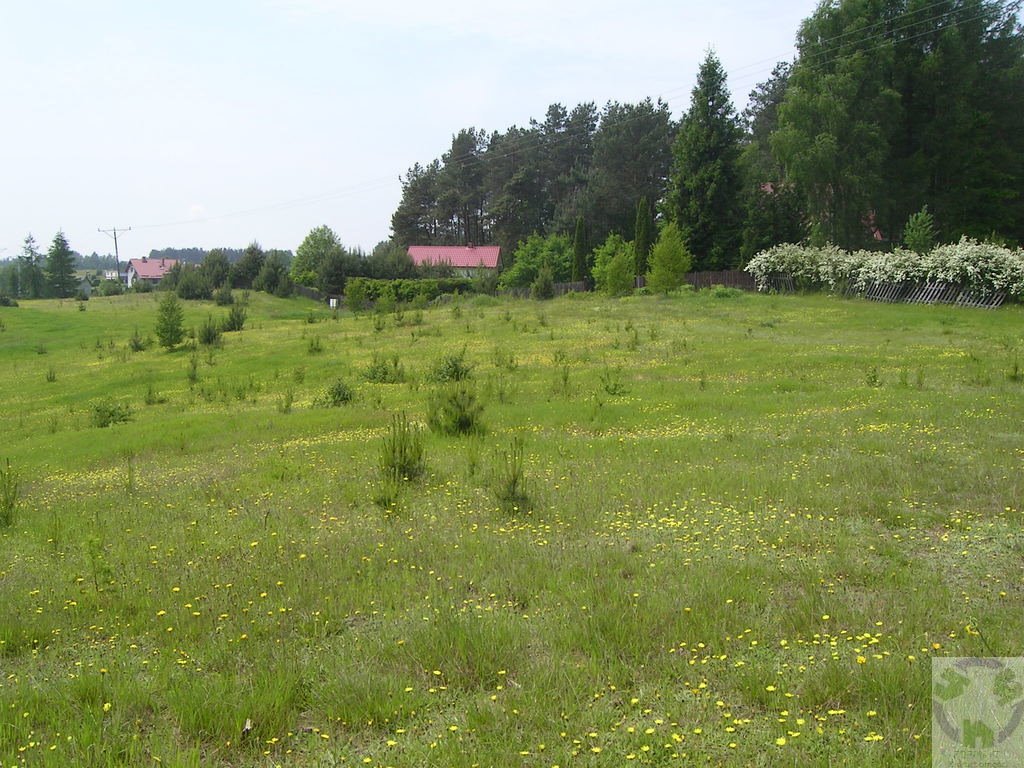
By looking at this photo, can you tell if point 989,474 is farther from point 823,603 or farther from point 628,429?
point 628,429

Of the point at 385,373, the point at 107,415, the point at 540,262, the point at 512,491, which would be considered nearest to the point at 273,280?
the point at 540,262

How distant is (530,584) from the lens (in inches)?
215

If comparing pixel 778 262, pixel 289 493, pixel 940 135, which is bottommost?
pixel 289 493

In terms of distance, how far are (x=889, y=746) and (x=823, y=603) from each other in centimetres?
150

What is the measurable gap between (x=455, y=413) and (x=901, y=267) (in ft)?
101

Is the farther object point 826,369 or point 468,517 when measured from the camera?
point 826,369

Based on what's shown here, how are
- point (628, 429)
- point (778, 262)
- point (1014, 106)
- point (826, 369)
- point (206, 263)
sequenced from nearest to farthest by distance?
1. point (628, 429)
2. point (826, 369)
3. point (778, 262)
4. point (1014, 106)
5. point (206, 263)

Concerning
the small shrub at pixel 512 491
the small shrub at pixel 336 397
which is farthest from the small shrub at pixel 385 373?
the small shrub at pixel 512 491

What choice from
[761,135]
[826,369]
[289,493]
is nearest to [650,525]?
[289,493]

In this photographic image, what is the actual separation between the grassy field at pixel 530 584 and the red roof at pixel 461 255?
7050 centimetres

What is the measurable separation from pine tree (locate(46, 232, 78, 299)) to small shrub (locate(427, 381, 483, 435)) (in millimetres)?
93653

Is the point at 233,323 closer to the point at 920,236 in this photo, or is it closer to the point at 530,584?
the point at 920,236

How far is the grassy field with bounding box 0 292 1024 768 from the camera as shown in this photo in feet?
12.1

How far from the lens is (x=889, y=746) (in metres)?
3.37
